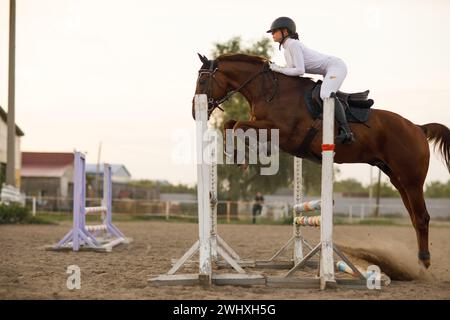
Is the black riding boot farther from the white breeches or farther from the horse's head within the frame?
the horse's head

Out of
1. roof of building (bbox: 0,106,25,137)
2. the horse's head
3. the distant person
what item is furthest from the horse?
roof of building (bbox: 0,106,25,137)

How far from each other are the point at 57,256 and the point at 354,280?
4648 mm

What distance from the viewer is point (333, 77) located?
5812mm

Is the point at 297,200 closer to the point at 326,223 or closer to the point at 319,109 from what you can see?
the point at 319,109

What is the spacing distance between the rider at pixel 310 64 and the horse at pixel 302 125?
0.20 m

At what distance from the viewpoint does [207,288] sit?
5.08m

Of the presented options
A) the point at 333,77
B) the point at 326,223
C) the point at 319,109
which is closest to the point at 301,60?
the point at 333,77

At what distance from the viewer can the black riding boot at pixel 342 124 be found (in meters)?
5.80

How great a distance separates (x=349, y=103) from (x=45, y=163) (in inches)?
1564

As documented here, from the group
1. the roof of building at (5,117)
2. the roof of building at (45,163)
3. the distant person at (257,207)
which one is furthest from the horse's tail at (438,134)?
the roof of building at (45,163)

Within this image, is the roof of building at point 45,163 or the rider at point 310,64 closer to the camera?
the rider at point 310,64

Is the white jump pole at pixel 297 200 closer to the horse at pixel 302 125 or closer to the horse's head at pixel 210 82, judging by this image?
the horse at pixel 302 125

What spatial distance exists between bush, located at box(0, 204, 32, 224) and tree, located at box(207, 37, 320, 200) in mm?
14996
